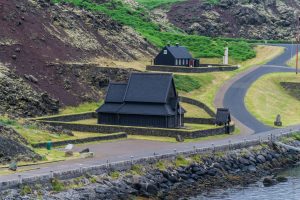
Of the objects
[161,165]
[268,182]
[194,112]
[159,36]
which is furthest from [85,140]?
[159,36]

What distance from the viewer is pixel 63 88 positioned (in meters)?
108

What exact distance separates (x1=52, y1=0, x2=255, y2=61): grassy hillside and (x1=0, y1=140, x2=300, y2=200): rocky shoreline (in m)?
62.2

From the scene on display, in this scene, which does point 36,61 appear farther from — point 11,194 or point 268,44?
point 268,44

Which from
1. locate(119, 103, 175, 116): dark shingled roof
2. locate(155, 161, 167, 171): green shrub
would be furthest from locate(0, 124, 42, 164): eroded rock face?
locate(119, 103, 175, 116): dark shingled roof

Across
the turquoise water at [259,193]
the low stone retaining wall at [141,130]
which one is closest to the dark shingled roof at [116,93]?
the low stone retaining wall at [141,130]

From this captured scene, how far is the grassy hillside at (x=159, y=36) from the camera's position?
495 ft

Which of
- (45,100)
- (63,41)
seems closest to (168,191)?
(45,100)

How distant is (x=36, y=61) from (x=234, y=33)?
8447cm

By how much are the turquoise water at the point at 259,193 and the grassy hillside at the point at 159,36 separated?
73.9m

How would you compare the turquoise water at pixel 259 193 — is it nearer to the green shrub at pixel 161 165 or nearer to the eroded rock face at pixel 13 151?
the green shrub at pixel 161 165

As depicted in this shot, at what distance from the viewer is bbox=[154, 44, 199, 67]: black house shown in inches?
5133

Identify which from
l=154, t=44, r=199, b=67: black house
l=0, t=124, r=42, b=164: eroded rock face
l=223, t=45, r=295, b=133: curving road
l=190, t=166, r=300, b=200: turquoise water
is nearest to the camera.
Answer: l=0, t=124, r=42, b=164: eroded rock face

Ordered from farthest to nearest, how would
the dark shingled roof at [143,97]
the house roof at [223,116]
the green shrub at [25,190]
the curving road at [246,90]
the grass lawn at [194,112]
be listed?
the grass lawn at [194,112], the curving road at [246,90], the dark shingled roof at [143,97], the house roof at [223,116], the green shrub at [25,190]

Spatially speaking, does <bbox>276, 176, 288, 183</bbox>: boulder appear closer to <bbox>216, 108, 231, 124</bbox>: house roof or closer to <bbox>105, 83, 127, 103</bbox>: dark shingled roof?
<bbox>216, 108, 231, 124</bbox>: house roof
